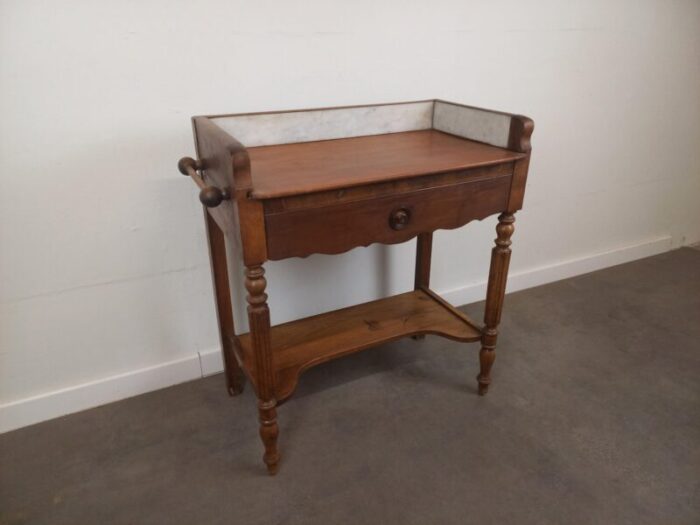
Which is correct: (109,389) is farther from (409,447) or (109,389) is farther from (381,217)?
(381,217)

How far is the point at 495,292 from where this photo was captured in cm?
158

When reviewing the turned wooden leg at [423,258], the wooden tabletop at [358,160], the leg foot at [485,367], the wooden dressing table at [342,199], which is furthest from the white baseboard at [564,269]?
the wooden tabletop at [358,160]

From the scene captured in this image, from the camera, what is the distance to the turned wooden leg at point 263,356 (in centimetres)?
117

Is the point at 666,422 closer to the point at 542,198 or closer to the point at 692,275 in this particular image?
the point at 542,198

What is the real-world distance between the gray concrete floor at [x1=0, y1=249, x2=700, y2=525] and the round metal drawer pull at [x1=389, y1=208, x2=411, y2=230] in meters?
0.68

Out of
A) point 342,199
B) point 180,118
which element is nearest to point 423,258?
point 342,199

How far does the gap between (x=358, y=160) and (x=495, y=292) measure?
62 cm

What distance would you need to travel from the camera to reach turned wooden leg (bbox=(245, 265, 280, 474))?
46.1 inches

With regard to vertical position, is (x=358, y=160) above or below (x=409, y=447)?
above

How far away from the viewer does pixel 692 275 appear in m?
2.60

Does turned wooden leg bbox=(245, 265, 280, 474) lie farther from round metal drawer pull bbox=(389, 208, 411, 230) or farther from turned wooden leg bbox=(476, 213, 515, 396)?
turned wooden leg bbox=(476, 213, 515, 396)

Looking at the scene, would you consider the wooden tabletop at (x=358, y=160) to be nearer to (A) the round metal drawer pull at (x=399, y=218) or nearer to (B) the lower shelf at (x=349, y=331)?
(A) the round metal drawer pull at (x=399, y=218)

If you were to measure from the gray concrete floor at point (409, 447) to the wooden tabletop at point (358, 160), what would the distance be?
822mm

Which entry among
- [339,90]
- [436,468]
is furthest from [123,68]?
[436,468]
